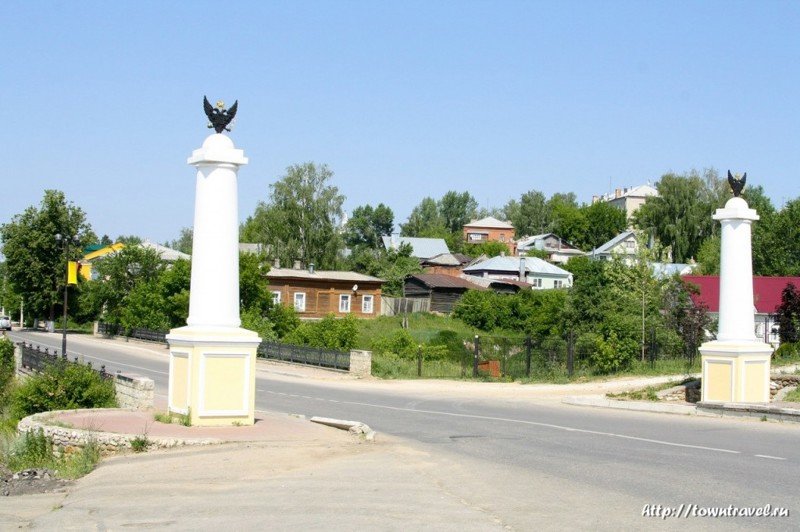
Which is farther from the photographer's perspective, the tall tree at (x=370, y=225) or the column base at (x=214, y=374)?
the tall tree at (x=370, y=225)

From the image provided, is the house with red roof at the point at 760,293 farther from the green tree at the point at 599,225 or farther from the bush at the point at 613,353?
the green tree at the point at 599,225

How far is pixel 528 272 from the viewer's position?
98.4 m

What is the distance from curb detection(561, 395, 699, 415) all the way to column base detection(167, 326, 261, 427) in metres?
10.9

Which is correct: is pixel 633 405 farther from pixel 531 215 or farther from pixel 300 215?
pixel 531 215

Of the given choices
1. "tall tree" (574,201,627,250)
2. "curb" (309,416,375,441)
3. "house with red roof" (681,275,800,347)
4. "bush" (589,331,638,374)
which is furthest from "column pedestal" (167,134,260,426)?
"tall tree" (574,201,627,250)

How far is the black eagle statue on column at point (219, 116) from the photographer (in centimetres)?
1584

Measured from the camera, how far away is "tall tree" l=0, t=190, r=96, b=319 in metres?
72.5

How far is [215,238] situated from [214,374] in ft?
7.20

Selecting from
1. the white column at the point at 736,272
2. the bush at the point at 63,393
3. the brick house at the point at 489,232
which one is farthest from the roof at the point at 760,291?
the brick house at the point at 489,232

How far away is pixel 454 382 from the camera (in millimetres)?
34438

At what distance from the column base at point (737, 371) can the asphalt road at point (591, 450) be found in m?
1.04

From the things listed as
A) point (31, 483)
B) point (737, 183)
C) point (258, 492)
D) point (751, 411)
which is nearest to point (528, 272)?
point (737, 183)

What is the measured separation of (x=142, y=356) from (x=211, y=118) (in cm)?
3351

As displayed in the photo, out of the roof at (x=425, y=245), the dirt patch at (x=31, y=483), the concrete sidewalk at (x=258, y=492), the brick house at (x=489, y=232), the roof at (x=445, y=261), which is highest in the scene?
the brick house at (x=489, y=232)
